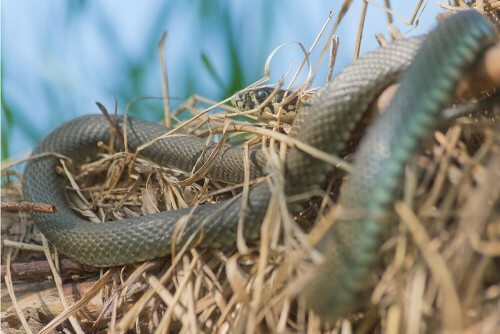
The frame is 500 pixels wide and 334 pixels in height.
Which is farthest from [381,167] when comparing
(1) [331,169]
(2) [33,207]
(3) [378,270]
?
(2) [33,207]

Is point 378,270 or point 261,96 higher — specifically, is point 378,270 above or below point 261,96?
below

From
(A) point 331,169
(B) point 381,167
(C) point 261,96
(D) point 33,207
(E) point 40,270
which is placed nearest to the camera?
(B) point 381,167

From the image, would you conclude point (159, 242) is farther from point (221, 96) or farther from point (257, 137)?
point (221, 96)

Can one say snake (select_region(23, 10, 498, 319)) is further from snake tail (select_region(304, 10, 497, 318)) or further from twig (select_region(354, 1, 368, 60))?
twig (select_region(354, 1, 368, 60))

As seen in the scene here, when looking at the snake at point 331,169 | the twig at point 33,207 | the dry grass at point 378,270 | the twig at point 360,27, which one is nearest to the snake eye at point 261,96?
the snake at point 331,169

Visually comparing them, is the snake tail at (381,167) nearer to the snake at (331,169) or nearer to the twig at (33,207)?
the snake at (331,169)

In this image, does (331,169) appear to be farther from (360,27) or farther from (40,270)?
(40,270)

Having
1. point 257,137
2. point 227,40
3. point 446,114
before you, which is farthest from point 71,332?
point 227,40

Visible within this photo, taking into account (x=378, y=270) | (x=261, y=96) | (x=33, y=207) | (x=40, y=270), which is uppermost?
(x=261, y=96)
